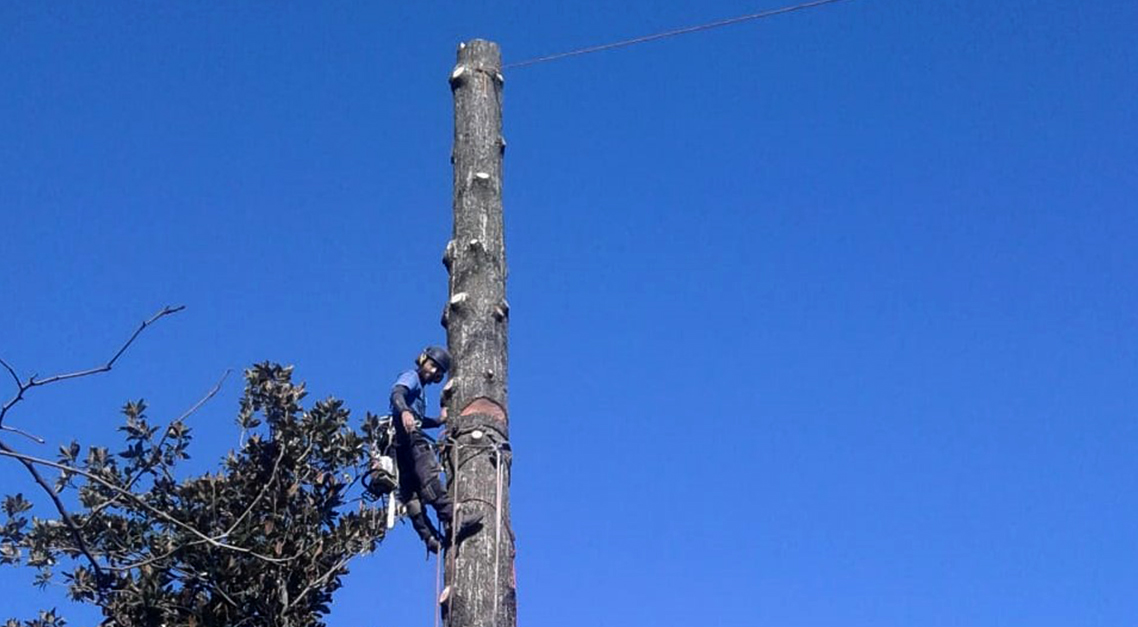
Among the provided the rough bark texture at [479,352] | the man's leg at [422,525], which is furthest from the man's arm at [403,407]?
the rough bark texture at [479,352]

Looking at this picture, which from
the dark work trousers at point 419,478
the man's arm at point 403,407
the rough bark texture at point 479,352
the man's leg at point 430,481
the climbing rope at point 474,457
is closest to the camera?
the rough bark texture at point 479,352

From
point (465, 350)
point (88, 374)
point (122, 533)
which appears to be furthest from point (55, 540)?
point (88, 374)

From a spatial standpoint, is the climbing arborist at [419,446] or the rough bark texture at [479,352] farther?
the climbing arborist at [419,446]

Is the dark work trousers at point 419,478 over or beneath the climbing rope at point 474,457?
over

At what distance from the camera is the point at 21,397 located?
419cm

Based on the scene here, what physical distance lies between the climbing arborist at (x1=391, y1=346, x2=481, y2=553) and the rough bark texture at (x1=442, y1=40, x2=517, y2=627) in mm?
300

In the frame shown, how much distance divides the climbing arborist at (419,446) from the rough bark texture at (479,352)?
0.30m

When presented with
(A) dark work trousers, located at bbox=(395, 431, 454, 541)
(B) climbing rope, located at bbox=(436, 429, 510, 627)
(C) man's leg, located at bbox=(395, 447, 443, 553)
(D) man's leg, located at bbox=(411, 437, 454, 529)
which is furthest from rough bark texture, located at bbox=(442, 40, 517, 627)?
(C) man's leg, located at bbox=(395, 447, 443, 553)

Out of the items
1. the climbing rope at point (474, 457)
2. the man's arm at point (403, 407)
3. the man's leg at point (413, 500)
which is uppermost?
the man's arm at point (403, 407)

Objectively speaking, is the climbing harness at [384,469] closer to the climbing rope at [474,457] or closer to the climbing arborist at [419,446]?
the climbing arborist at [419,446]

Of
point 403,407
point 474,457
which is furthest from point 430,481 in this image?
point 474,457

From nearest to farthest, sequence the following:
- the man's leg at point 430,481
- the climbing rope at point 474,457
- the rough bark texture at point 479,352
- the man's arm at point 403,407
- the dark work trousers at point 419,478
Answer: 1. the rough bark texture at point 479,352
2. the climbing rope at point 474,457
3. the man's leg at point 430,481
4. the dark work trousers at point 419,478
5. the man's arm at point 403,407

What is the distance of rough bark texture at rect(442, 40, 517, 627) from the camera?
568 centimetres

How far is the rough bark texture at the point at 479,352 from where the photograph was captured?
224 inches
